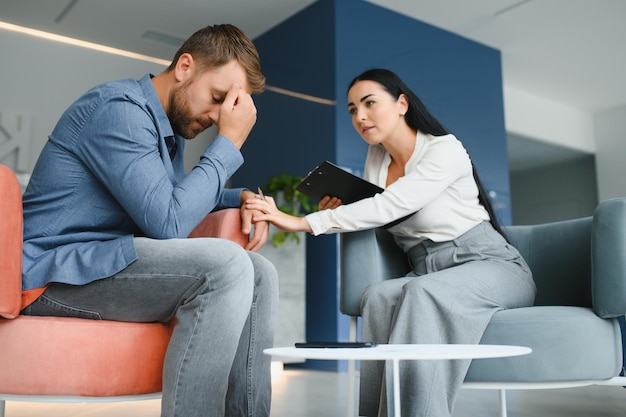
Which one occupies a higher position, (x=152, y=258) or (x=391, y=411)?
(x=152, y=258)

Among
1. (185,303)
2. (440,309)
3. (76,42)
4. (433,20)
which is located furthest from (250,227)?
(76,42)

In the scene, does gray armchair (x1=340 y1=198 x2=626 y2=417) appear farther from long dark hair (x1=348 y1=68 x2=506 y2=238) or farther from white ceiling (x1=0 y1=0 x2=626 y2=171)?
white ceiling (x1=0 y1=0 x2=626 y2=171)

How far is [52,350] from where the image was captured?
1.17m

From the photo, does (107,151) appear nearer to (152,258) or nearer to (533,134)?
(152,258)

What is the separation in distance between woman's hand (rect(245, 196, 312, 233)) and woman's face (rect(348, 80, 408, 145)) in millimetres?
452

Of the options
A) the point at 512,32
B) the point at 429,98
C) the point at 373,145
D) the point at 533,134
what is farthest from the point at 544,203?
the point at 373,145

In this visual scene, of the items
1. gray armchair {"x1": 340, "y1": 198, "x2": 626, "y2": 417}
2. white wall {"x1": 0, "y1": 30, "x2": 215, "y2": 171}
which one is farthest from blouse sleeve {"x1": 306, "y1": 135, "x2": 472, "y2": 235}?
white wall {"x1": 0, "y1": 30, "x2": 215, "y2": 171}

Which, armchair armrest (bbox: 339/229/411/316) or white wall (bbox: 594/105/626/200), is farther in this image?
white wall (bbox: 594/105/626/200)

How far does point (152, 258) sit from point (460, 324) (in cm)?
78

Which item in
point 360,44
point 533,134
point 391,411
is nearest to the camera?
point 391,411

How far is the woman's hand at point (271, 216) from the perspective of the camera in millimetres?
1722

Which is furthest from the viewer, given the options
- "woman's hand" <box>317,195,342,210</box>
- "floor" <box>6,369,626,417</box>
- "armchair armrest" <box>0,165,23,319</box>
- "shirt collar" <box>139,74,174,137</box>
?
"floor" <box>6,369,626,417</box>

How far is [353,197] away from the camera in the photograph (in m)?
2.05

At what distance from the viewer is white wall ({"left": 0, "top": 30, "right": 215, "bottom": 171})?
5.08 m
